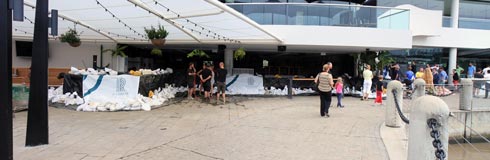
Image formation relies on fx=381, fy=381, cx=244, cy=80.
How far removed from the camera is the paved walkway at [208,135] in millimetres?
5898

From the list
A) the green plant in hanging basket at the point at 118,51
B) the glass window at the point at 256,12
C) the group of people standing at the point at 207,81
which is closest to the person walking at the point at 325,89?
the group of people standing at the point at 207,81

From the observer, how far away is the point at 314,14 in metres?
15.6

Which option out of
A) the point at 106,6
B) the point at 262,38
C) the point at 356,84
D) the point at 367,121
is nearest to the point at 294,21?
the point at 262,38

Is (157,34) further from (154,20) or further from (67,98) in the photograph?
(67,98)

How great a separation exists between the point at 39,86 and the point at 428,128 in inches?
224

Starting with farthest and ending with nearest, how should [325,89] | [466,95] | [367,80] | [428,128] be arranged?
1. [367,80]
2. [466,95]
3. [325,89]
4. [428,128]

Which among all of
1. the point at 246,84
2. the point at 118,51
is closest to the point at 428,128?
the point at 246,84

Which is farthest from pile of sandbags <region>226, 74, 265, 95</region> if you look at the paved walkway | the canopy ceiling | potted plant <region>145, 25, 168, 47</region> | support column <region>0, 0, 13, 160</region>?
support column <region>0, 0, 13, 160</region>

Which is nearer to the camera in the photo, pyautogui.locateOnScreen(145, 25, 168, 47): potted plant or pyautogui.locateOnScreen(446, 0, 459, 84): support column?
pyautogui.locateOnScreen(145, 25, 168, 47): potted plant

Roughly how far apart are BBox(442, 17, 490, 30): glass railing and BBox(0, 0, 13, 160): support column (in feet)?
81.8

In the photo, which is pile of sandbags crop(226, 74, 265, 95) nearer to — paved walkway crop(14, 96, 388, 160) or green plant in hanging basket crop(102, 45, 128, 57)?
green plant in hanging basket crop(102, 45, 128, 57)

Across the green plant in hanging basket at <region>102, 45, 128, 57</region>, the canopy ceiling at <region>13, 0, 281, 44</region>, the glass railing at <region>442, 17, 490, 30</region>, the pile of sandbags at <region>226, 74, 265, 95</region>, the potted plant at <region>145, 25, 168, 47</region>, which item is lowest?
the pile of sandbags at <region>226, 74, 265, 95</region>

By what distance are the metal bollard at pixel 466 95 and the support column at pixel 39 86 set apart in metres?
12.2

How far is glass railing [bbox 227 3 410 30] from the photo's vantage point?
1546cm
